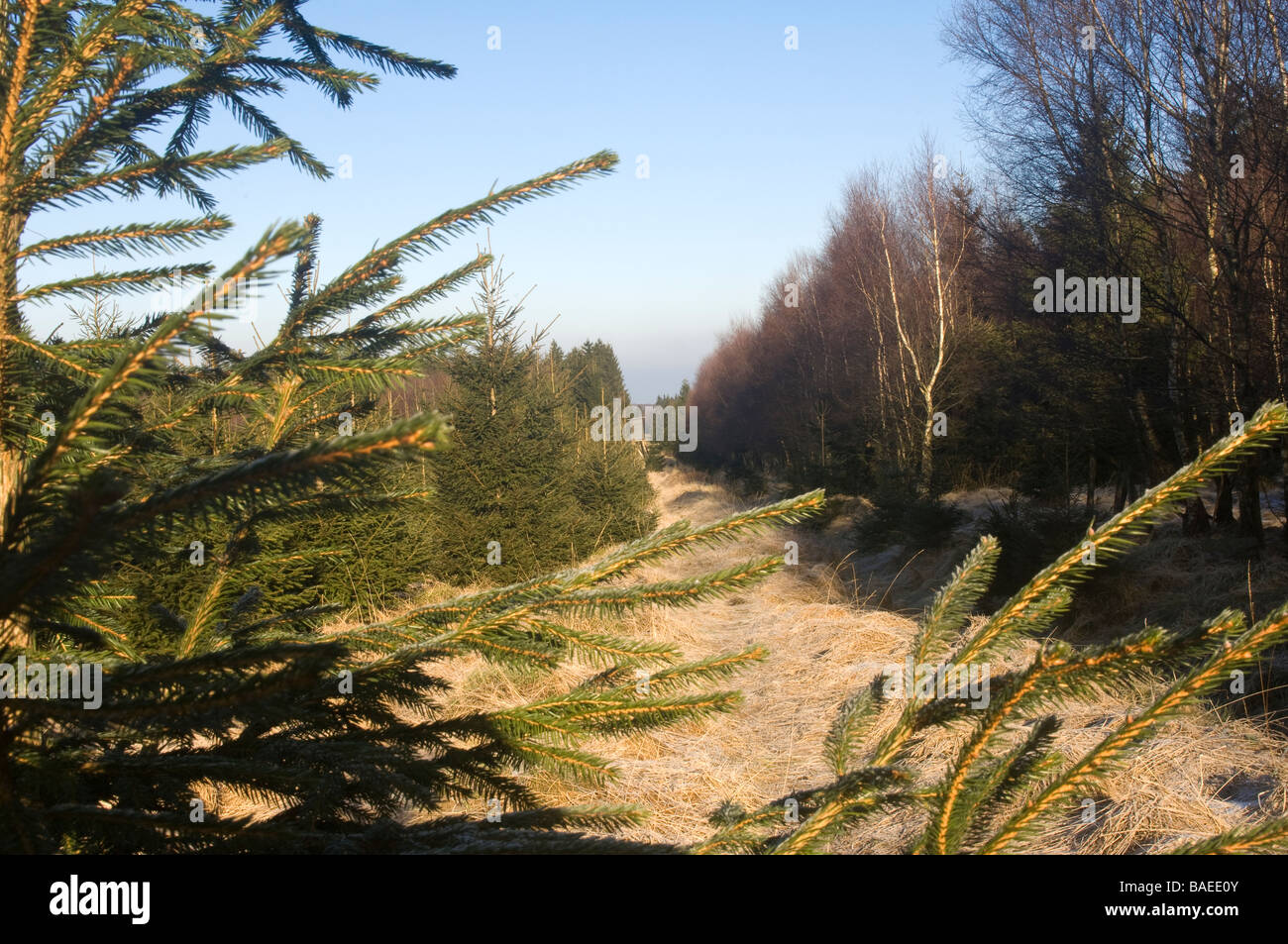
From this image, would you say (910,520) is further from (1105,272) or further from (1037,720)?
(1037,720)

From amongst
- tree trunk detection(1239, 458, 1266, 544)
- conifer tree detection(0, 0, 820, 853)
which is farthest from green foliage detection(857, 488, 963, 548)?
conifer tree detection(0, 0, 820, 853)

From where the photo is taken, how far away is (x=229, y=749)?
3.83 feet

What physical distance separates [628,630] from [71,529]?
313 inches

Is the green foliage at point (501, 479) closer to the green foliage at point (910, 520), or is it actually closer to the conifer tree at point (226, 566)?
the green foliage at point (910, 520)

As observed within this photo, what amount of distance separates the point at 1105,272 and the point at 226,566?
A: 430 inches

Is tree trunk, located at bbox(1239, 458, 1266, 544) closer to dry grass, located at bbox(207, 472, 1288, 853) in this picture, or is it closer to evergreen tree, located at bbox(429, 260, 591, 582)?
dry grass, located at bbox(207, 472, 1288, 853)

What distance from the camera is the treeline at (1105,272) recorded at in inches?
307

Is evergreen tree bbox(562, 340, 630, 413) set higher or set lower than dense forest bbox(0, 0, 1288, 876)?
higher

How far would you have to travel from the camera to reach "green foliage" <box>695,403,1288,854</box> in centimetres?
92

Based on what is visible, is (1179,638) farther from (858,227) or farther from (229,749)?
(858,227)

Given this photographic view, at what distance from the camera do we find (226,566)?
167 centimetres

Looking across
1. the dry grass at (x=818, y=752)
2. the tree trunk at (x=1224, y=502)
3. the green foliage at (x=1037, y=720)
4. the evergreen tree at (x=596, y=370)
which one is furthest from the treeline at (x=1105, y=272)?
the evergreen tree at (x=596, y=370)

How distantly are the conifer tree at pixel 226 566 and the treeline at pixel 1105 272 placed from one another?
537cm

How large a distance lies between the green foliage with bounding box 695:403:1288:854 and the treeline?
496 centimetres
